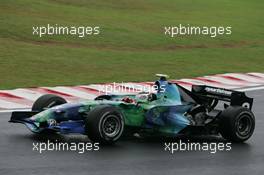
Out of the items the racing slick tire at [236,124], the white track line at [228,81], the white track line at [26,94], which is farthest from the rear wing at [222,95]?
the white track line at [228,81]

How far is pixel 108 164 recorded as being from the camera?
35.9ft

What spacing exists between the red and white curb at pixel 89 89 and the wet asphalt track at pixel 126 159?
12.6 ft

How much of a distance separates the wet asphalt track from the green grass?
28.4ft

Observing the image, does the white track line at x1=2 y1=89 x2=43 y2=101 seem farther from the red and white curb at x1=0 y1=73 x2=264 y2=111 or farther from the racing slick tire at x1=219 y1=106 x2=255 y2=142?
the racing slick tire at x1=219 y1=106 x2=255 y2=142

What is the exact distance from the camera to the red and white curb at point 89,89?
17547 mm

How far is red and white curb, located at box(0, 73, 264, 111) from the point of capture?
57.6ft

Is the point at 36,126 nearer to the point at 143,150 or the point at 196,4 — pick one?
Answer: the point at 143,150

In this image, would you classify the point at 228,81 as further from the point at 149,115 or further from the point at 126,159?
the point at 126,159

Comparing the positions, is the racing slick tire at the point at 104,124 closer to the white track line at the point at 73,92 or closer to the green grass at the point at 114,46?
the white track line at the point at 73,92

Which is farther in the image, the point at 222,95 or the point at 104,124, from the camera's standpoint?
the point at 222,95

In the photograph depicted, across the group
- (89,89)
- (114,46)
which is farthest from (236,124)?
(114,46)

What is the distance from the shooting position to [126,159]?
11.4 metres

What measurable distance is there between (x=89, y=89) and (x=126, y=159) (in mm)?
8782

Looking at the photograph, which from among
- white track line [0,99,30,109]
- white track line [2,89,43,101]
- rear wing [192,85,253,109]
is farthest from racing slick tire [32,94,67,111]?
white track line [2,89,43,101]
